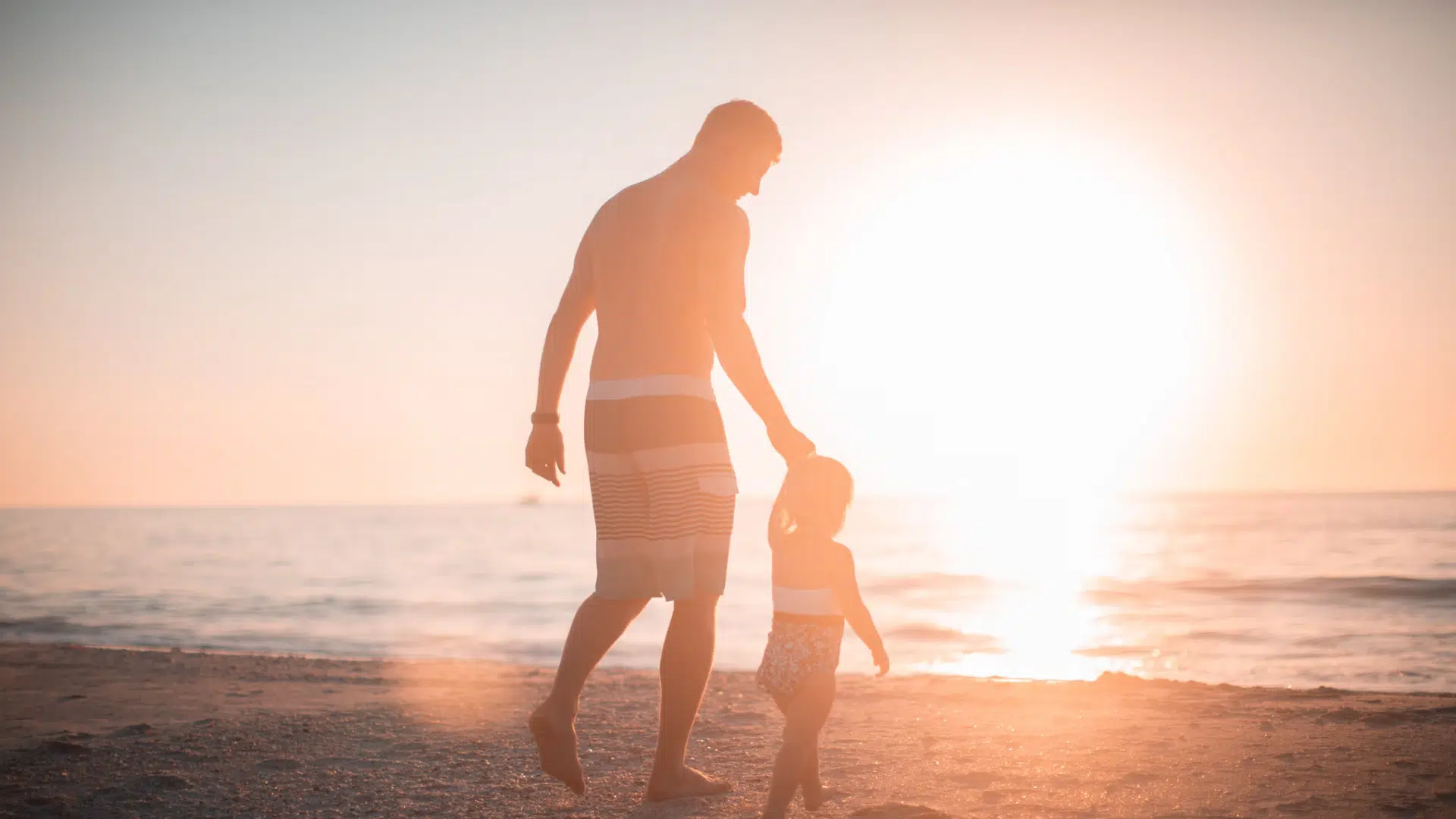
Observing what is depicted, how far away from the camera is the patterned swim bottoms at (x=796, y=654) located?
10.5ft

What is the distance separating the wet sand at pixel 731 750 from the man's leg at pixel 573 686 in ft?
0.45

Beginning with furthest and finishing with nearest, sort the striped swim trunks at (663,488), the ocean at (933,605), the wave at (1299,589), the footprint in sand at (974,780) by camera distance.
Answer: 1. the wave at (1299,589)
2. the ocean at (933,605)
3. the footprint in sand at (974,780)
4. the striped swim trunks at (663,488)

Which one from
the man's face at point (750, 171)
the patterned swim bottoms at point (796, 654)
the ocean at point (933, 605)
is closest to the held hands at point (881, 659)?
the patterned swim bottoms at point (796, 654)

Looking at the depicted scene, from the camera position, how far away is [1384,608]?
1634 centimetres

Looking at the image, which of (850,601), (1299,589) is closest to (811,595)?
(850,601)

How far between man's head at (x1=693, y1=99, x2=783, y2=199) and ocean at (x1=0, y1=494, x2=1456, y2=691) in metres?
6.23

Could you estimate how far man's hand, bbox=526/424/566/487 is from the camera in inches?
137

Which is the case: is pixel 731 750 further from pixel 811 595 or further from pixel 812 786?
pixel 811 595

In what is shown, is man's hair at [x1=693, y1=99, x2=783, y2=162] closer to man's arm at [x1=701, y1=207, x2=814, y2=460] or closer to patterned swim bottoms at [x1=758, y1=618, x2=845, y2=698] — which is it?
man's arm at [x1=701, y1=207, x2=814, y2=460]

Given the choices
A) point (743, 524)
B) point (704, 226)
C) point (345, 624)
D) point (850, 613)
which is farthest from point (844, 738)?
point (743, 524)

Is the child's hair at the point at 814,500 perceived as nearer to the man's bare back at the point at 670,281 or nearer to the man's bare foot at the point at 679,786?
the man's bare back at the point at 670,281

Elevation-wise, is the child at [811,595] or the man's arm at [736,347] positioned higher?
the man's arm at [736,347]

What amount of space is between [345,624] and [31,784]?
41.0ft

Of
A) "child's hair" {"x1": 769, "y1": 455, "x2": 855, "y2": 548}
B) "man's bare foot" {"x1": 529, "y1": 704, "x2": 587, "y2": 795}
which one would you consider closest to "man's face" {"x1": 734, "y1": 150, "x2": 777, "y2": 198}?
"child's hair" {"x1": 769, "y1": 455, "x2": 855, "y2": 548}
